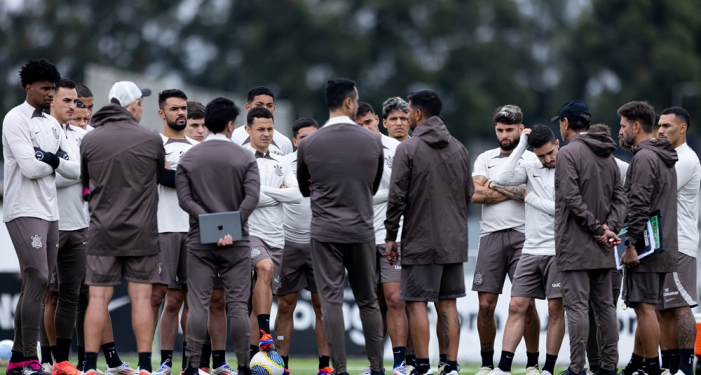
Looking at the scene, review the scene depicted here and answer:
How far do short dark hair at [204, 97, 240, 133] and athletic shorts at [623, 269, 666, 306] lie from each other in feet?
13.6

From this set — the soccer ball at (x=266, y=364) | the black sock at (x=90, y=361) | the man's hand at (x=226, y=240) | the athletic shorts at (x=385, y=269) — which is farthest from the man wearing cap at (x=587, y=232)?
the black sock at (x=90, y=361)

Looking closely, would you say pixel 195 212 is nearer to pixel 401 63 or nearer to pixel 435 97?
pixel 435 97

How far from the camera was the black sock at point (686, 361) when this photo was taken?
10602 mm

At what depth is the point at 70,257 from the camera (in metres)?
10.3

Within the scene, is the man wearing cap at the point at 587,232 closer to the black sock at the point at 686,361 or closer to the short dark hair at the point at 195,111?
the black sock at the point at 686,361

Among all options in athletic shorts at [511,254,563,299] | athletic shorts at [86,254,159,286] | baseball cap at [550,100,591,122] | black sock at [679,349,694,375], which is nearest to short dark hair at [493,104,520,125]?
baseball cap at [550,100,591,122]

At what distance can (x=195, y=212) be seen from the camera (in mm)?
9172

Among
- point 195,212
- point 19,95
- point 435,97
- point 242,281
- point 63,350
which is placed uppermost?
point 19,95

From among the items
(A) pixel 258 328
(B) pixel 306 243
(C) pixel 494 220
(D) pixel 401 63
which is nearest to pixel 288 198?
(B) pixel 306 243

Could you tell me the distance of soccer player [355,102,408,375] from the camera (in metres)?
10.3

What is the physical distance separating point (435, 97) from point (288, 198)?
1813mm

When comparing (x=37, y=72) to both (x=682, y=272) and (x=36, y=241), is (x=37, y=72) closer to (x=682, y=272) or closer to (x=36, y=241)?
(x=36, y=241)

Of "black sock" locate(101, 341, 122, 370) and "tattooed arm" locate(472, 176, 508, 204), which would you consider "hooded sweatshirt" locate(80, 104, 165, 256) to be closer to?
"black sock" locate(101, 341, 122, 370)

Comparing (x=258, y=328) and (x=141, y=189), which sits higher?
(x=141, y=189)
